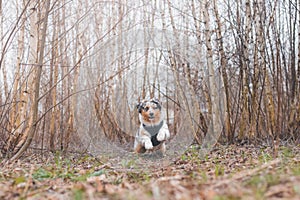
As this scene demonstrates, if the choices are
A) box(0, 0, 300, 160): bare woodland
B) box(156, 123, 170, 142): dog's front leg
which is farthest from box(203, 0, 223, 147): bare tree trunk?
box(156, 123, 170, 142): dog's front leg

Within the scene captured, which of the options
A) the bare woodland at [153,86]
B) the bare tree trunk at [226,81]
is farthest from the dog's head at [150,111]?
the bare tree trunk at [226,81]

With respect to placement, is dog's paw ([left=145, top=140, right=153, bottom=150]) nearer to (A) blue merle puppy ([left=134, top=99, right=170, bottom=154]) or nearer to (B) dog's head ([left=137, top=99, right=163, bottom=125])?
(A) blue merle puppy ([left=134, top=99, right=170, bottom=154])

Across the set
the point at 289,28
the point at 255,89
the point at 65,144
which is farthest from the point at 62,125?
the point at 289,28

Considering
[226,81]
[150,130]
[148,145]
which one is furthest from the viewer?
[226,81]

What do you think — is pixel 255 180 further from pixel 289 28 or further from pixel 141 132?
pixel 289 28

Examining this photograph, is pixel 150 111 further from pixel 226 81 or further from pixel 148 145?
pixel 226 81

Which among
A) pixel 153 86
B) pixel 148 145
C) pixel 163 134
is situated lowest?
pixel 148 145

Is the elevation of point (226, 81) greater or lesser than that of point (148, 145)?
greater

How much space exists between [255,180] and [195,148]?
303 centimetres

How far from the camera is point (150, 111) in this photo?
4.39 m

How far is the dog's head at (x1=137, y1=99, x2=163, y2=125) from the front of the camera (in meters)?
4.38

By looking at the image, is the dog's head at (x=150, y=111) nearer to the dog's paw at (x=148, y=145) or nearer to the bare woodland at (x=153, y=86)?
→ the bare woodland at (x=153, y=86)

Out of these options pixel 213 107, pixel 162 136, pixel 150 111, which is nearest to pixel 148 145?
pixel 162 136

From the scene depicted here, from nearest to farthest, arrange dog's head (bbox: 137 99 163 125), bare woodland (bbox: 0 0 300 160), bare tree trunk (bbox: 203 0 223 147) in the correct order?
bare woodland (bbox: 0 0 300 160)
dog's head (bbox: 137 99 163 125)
bare tree trunk (bbox: 203 0 223 147)
